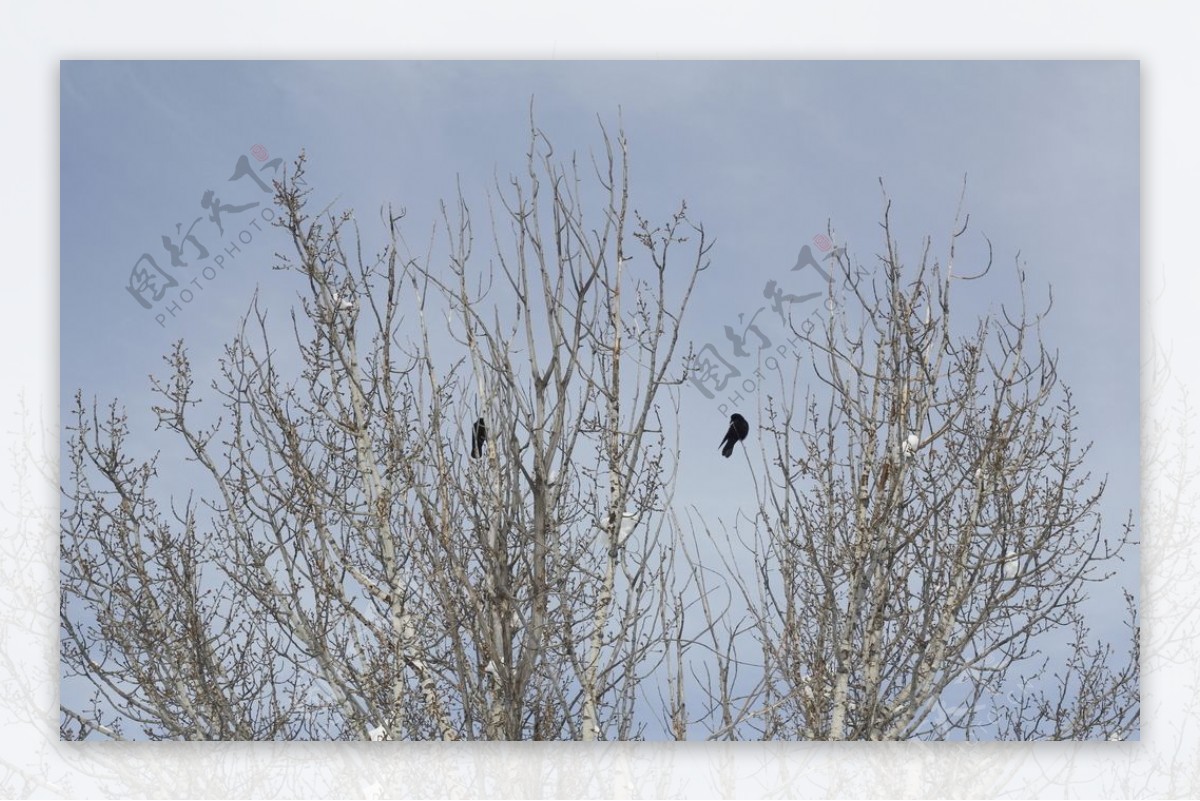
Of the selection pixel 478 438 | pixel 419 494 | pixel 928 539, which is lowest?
pixel 928 539

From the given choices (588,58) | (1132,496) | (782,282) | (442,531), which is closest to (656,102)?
(588,58)

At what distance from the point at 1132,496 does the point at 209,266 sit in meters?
2.46

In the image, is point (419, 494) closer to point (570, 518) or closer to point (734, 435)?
point (570, 518)

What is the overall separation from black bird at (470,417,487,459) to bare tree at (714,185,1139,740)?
715 mm

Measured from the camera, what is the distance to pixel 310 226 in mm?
4719

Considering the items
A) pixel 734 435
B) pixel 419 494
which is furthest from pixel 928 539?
pixel 419 494

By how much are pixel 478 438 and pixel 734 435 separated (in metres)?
0.66

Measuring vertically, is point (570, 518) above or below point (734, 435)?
below

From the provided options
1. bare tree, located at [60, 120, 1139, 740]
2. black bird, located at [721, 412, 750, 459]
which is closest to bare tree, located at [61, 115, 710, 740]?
bare tree, located at [60, 120, 1139, 740]

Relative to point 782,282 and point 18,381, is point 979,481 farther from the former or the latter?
point 18,381

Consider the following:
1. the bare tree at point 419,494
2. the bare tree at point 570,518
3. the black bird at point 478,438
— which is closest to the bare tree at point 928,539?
the bare tree at point 570,518

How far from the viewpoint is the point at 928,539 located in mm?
4730

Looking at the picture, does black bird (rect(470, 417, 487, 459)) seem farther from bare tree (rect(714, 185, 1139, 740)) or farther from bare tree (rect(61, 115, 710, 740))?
bare tree (rect(714, 185, 1139, 740))

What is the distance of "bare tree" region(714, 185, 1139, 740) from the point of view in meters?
4.68
